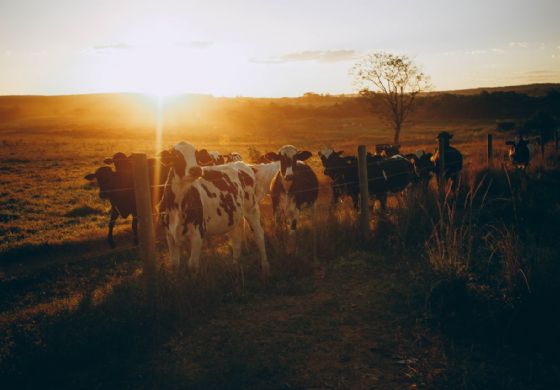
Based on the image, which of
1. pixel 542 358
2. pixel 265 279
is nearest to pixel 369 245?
pixel 265 279

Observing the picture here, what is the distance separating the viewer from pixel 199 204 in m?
6.72

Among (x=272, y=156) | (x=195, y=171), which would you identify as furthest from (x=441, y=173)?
(x=195, y=171)

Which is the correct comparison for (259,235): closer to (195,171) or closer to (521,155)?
(195,171)

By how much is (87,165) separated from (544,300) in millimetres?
29907

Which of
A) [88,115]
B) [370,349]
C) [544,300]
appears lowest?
[370,349]

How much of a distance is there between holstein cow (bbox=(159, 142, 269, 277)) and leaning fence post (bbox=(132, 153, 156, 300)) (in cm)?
92

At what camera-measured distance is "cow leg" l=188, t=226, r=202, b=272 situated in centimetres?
648

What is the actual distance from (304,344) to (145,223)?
2341 millimetres

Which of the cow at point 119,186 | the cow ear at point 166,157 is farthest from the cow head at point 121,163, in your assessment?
the cow ear at point 166,157

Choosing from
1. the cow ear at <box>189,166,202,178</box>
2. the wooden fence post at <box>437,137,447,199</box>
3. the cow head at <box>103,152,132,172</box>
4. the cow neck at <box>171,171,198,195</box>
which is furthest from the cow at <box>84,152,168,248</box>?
the wooden fence post at <box>437,137,447,199</box>

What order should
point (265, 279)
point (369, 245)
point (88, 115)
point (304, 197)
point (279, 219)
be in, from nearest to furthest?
point (265, 279) < point (369, 245) < point (279, 219) < point (304, 197) < point (88, 115)

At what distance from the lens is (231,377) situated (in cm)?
432

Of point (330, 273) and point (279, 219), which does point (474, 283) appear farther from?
point (279, 219)

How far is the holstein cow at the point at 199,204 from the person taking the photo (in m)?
6.57
